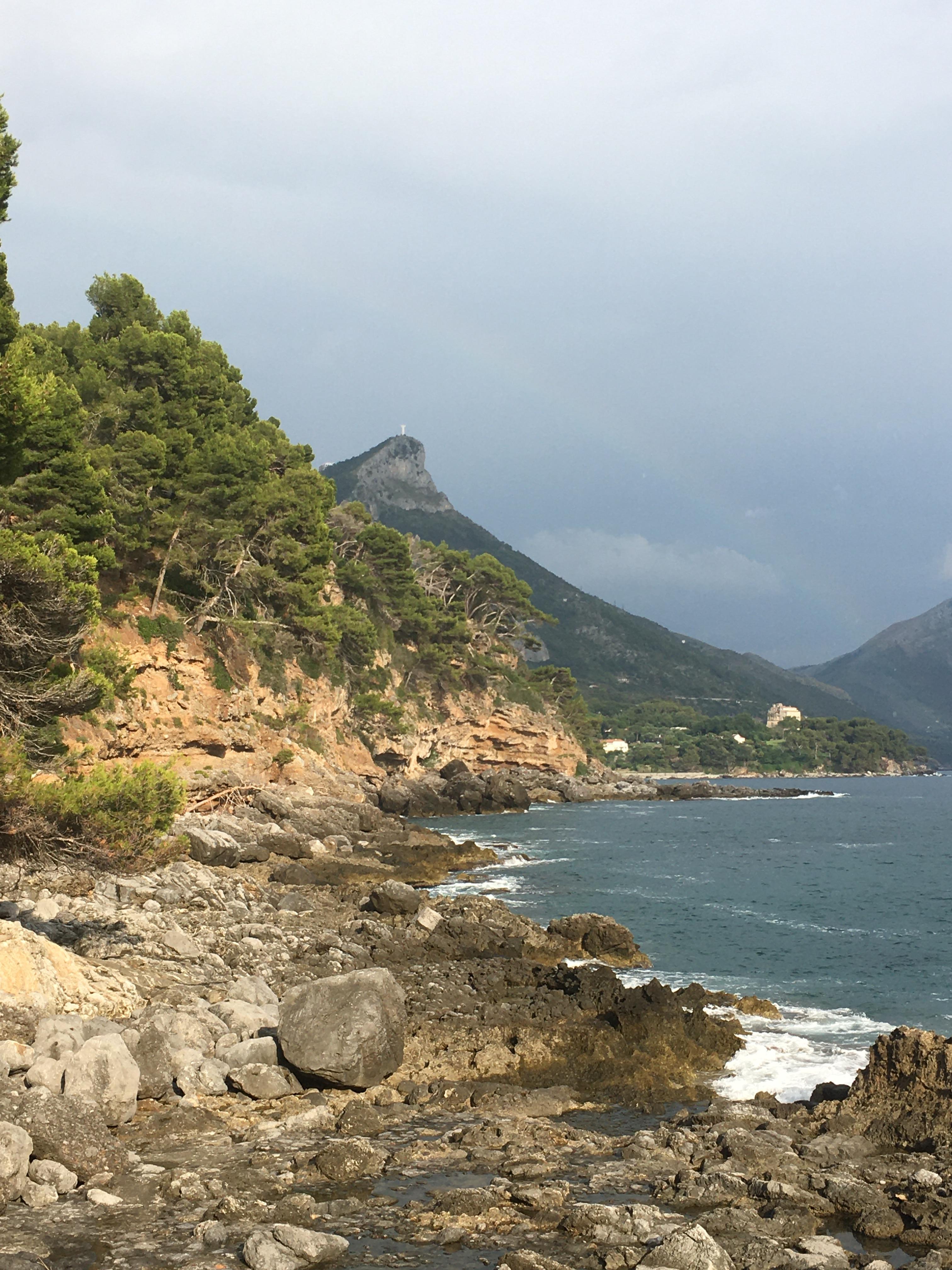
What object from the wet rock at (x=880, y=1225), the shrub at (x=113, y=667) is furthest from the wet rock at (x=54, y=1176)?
the shrub at (x=113, y=667)

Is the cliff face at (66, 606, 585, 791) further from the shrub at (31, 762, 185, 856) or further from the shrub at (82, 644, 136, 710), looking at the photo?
the shrub at (31, 762, 185, 856)

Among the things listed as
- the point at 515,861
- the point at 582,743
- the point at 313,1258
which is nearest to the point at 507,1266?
the point at 313,1258

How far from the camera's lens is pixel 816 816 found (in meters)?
92.0

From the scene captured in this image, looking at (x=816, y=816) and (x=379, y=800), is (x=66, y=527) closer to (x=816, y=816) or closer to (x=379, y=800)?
(x=379, y=800)

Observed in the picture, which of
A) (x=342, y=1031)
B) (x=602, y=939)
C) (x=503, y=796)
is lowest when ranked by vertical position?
(x=503, y=796)

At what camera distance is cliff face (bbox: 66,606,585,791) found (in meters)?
41.9

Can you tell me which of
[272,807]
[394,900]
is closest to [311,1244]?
[394,900]

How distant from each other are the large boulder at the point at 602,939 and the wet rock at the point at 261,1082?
14.6 metres

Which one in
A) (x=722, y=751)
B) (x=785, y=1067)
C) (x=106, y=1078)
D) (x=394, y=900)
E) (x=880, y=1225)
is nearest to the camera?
(x=880, y=1225)

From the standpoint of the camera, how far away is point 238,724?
4981 cm

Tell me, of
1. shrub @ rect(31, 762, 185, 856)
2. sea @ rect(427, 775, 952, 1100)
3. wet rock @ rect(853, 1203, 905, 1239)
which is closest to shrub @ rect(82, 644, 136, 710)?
shrub @ rect(31, 762, 185, 856)

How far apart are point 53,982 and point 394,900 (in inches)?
611

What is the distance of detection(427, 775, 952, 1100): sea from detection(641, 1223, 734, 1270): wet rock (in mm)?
7099

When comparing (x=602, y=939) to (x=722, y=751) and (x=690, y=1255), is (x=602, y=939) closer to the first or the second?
(x=690, y=1255)
